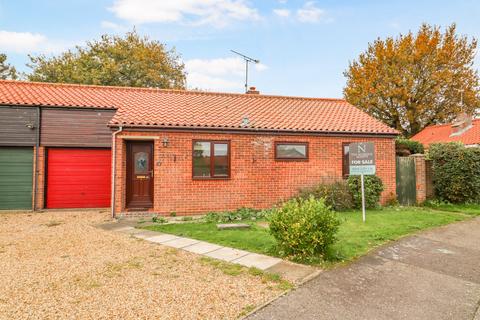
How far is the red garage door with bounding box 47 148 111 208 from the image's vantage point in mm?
11211

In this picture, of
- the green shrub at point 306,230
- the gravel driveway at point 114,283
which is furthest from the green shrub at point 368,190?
the gravel driveway at point 114,283

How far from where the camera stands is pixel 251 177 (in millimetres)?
10281

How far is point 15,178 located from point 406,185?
16.6 m

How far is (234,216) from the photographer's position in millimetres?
9062

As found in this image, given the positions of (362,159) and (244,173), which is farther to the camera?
(244,173)

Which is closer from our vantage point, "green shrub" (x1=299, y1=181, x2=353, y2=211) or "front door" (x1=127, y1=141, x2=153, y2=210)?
"front door" (x1=127, y1=141, x2=153, y2=210)

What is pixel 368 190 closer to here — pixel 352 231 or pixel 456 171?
pixel 352 231

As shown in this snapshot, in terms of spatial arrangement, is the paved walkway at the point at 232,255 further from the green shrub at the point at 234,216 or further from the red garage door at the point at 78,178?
the red garage door at the point at 78,178

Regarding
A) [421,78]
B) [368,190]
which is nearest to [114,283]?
[368,190]

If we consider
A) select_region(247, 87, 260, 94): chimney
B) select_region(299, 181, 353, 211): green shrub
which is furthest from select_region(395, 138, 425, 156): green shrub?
select_region(247, 87, 260, 94): chimney

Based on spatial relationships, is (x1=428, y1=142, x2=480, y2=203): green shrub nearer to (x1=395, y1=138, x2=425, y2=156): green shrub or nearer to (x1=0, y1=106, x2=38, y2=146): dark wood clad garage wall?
(x1=395, y1=138, x2=425, y2=156): green shrub

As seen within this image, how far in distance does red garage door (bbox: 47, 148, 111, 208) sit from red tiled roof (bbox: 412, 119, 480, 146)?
23.1 metres

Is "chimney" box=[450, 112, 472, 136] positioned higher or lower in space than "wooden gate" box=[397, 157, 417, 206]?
higher

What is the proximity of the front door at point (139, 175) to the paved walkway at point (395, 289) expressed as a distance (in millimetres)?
7291
